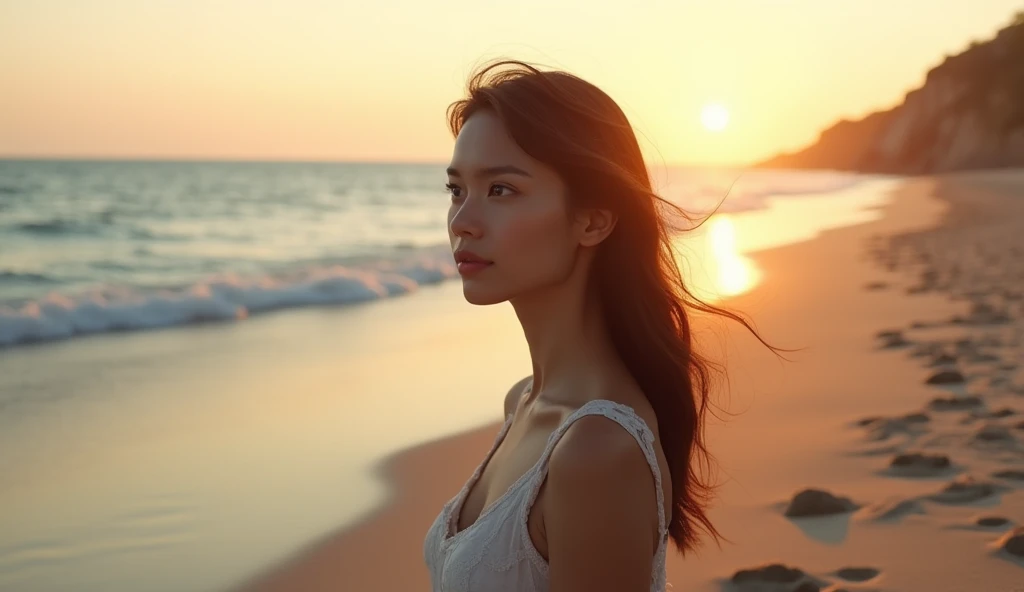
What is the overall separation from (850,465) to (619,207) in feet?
10.4

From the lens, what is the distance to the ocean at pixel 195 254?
12227 mm

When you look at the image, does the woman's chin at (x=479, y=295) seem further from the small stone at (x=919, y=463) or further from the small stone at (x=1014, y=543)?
the small stone at (x=919, y=463)

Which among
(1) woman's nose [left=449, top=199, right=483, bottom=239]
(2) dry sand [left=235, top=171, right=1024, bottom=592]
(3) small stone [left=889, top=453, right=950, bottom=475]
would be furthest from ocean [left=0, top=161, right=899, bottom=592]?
(3) small stone [left=889, top=453, right=950, bottom=475]

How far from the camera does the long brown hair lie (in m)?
2.17

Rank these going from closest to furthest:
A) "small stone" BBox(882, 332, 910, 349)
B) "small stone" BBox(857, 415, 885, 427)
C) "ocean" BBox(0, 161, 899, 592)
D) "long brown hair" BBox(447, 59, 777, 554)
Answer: "long brown hair" BBox(447, 59, 777, 554)
"ocean" BBox(0, 161, 899, 592)
"small stone" BBox(857, 415, 885, 427)
"small stone" BBox(882, 332, 910, 349)

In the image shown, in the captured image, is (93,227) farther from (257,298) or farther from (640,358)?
(640,358)

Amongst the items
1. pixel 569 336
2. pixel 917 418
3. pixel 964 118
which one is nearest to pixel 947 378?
pixel 917 418

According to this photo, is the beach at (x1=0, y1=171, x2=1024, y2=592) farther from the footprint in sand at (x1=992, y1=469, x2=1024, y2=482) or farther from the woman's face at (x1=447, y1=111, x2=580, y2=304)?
the woman's face at (x1=447, y1=111, x2=580, y2=304)

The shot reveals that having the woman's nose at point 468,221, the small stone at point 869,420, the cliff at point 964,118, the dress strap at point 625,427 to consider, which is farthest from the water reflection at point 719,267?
the cliff at point 964,118

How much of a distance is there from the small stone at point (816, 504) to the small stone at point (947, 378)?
2.23 meters

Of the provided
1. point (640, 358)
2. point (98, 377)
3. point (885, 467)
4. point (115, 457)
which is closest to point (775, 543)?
point (885, 467)

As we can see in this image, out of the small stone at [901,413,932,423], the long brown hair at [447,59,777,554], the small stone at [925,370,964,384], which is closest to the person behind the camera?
the long brown hair at [447,59,777,554]

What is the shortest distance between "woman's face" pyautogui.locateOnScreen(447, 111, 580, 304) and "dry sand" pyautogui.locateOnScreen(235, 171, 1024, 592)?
6.64 feet

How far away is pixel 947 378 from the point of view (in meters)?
6.23
